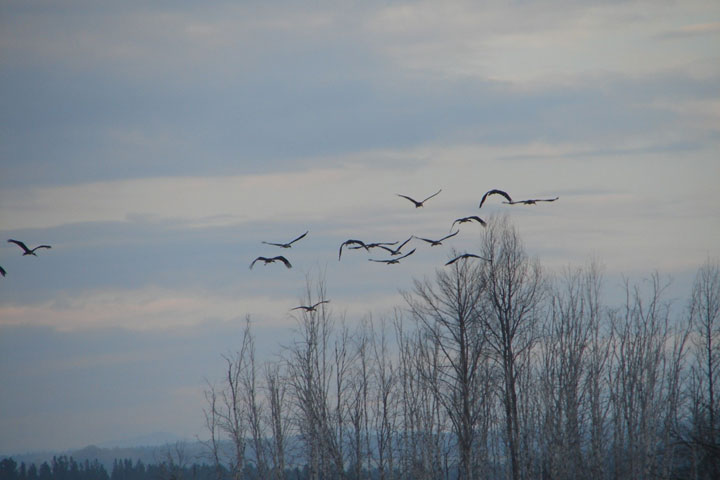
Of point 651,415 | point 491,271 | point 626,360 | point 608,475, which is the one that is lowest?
point 608,475

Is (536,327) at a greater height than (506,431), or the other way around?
(536,327)

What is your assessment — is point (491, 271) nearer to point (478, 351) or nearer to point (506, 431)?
point (478, 351)

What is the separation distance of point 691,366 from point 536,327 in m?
7.01

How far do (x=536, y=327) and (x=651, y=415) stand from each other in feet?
15.9

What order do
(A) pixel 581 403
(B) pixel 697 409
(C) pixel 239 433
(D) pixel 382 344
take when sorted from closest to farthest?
(B) pixel 697 409, (A) pixel 581 403, (C) pixel 239 433, (D) pixel 382 344

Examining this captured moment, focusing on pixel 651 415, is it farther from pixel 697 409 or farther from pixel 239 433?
pixel 239 433

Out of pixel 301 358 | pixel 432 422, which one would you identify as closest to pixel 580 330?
pixel 432 422

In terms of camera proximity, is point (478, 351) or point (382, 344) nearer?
point (478, 351)

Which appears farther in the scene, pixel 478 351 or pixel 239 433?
pixel 239 433

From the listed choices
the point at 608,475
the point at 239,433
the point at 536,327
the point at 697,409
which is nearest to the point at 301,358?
the point at 239,433

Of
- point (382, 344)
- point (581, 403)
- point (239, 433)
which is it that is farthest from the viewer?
point (382, 344)

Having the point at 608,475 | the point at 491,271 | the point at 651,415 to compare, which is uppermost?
the point at 491,271

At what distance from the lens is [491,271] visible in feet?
96.0

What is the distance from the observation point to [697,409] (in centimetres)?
2611
